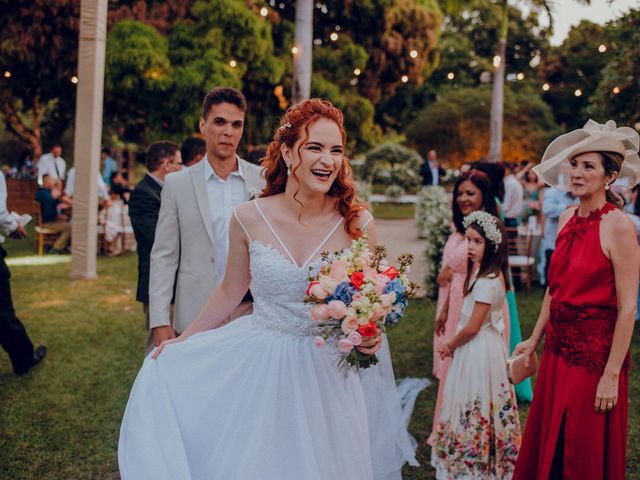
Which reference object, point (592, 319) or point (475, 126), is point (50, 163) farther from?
point (475, 126)

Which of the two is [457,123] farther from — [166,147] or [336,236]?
[336,236]

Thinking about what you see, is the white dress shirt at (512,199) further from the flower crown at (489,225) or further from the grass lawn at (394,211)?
the grass lawn at (394,211)

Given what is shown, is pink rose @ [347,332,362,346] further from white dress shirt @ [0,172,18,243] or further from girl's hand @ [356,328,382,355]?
white dress shirt @ [0,172,18,243]

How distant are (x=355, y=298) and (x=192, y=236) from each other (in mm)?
1832

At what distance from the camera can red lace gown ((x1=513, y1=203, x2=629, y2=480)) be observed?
125 inches

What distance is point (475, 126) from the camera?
35.3 meters

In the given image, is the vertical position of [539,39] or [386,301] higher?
[539,39]

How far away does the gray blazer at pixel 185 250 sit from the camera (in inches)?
159

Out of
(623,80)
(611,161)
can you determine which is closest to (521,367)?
(611,161)

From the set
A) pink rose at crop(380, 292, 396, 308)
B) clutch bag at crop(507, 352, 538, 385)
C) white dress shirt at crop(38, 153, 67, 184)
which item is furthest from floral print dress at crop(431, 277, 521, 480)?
white dress shirt at crop(38, 153, 67, 184)

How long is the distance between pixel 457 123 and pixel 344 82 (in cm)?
1632

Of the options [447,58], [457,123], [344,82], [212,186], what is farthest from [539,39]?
[212,186]

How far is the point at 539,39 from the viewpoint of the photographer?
136ft

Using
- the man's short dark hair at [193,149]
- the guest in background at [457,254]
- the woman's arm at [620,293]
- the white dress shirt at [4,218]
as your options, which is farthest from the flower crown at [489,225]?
the white dress shirt at [4,218]
